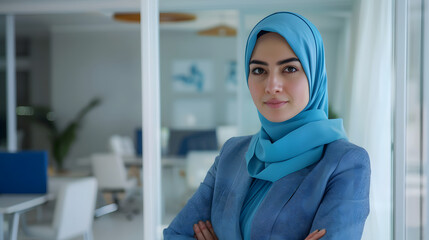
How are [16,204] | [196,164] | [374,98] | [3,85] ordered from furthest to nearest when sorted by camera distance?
[3,85]
[16,204]
[196,164]
[374,98]

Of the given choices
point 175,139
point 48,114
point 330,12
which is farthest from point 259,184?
point 48,114

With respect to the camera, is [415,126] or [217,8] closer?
[415,126]

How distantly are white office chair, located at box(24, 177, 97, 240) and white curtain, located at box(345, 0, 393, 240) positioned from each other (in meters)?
2.54

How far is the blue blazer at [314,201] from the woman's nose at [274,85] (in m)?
0.20

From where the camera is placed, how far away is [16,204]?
127 inches

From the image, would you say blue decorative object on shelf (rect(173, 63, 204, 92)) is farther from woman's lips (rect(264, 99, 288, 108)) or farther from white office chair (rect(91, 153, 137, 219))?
white office chair (rect(91, 153, 137, 219))

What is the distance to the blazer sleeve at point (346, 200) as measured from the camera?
0.99m

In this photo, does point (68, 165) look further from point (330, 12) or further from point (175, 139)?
point (330, 12)

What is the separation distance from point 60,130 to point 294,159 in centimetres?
820

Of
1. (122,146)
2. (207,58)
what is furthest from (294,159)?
(122,146)

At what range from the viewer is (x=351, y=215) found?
100cm

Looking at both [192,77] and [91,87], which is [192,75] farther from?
[91,87]

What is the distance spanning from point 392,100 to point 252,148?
61 cm

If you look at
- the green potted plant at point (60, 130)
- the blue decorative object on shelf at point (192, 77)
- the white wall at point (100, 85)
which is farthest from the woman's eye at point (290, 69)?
the white wall at point (100, 85)
